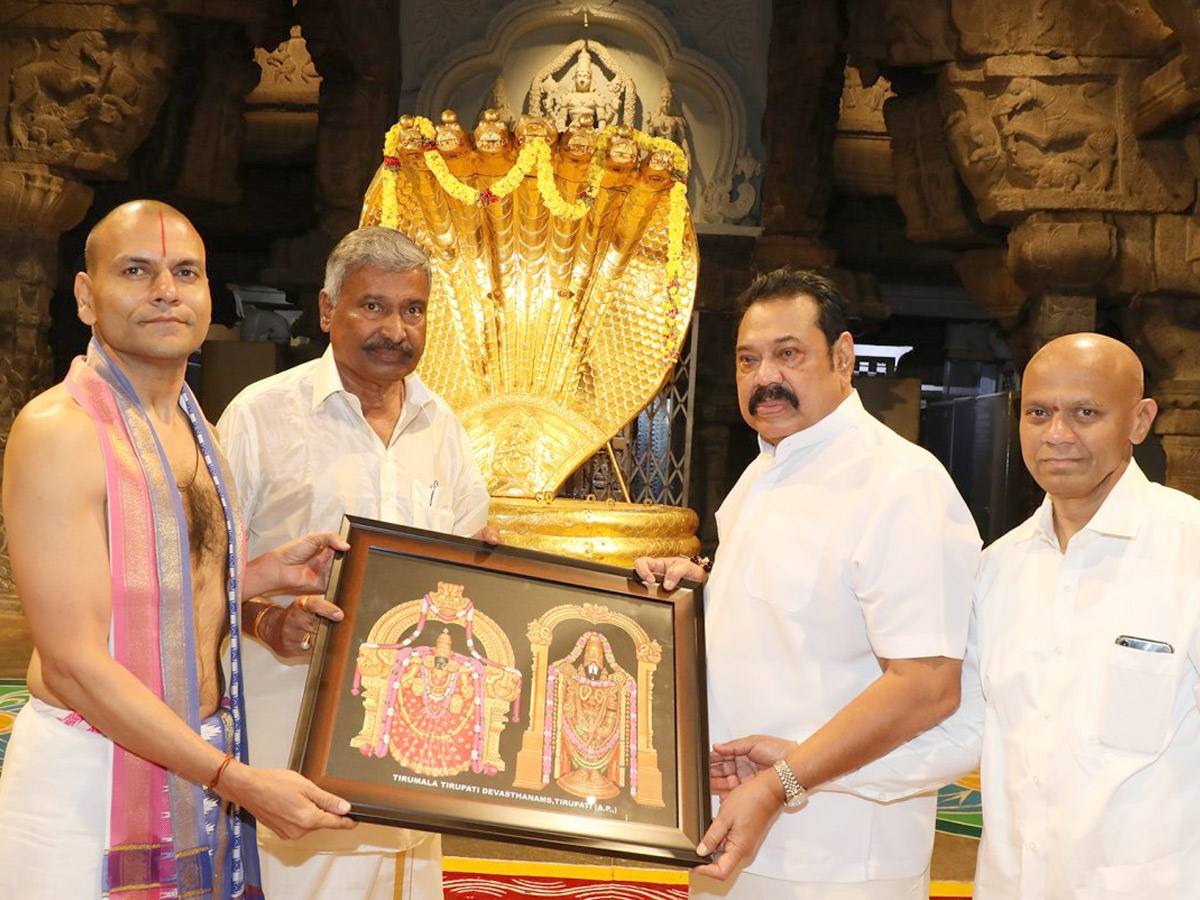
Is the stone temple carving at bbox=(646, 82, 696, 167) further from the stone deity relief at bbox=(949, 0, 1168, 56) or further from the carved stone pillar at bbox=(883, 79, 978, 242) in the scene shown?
the stone deity relief at bbox=(949, 0, 1168, 56)

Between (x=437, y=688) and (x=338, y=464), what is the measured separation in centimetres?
80

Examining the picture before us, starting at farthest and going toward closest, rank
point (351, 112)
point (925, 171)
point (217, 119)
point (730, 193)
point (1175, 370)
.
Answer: point (730, 193)
point (351, 112)
point (217, 119)
point (925, 171)
point (1175, 370)

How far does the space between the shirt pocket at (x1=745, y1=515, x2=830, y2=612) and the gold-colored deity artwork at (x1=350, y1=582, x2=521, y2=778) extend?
18.9 inches

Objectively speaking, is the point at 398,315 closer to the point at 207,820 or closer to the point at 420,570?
the point at 420,570

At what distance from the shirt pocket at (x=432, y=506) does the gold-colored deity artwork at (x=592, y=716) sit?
65cm

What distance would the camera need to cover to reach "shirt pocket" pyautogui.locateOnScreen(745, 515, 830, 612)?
2188mm

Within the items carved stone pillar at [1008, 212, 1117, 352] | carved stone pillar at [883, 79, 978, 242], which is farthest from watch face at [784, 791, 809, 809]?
carved stone pillar at [883, 79, 978, 242]

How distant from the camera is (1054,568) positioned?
2164mm

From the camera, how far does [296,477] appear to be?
2676 millimetres

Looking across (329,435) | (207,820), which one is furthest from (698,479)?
(207,820)

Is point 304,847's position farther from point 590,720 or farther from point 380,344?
point 380,344

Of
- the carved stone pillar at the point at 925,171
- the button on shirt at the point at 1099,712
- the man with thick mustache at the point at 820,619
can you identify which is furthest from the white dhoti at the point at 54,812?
the carved stone pillar at the point at 925,171

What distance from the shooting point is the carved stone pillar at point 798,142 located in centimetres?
1029

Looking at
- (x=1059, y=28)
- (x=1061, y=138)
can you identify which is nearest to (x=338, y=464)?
(x=1061, y=138)
